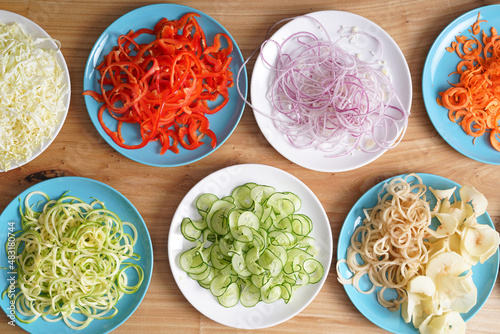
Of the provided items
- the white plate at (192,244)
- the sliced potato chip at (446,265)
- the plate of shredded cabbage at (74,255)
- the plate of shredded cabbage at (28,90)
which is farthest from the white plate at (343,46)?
the plate of shredded cabbage at (28,90)

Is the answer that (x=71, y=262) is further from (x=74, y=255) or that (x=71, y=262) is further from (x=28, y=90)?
(x=28, y=90)

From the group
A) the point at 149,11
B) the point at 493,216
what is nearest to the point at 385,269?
the point at 493,216

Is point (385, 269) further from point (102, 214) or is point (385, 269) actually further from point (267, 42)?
point (102, 214)

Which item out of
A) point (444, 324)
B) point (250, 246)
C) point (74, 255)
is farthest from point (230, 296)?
point (444, 324)

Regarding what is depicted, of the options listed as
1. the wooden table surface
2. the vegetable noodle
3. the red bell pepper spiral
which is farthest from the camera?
the wooden table surface

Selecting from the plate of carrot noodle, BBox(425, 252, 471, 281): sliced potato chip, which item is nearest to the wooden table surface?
the plate of carrot noodle

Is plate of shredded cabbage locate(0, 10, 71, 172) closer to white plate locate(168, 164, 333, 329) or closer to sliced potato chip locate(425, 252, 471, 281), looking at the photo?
white plate locate(168, 164, 333, 329)

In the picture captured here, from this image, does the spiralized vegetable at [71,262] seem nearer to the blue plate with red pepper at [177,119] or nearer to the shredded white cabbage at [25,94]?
the shredded white cabbage at [25,94]
